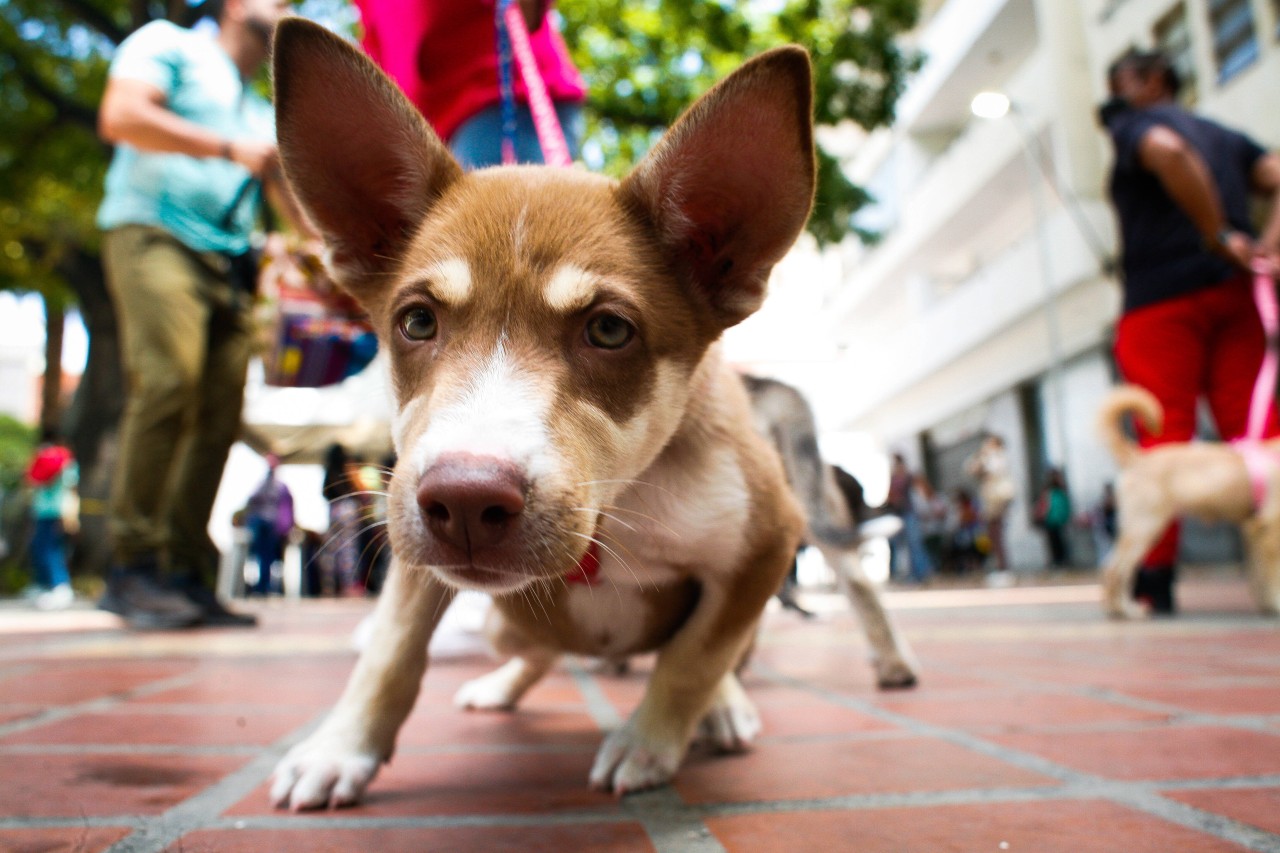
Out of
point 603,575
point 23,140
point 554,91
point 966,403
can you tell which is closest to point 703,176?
point 603,575

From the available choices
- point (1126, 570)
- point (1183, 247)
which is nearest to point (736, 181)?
point (1183, 247)

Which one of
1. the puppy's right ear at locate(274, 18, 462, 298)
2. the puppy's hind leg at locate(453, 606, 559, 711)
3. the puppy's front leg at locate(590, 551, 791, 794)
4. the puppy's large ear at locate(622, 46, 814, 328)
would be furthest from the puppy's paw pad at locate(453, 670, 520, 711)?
the puppy's large ear at locate(622, 46, 814, 328)

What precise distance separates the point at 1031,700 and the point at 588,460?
69.0 inches

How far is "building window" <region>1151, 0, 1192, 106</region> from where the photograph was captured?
15820 millimetres

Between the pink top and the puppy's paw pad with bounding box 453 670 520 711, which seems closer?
the puppy's paw pad with bounding box 453 670 520 711

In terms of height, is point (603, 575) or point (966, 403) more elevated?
point (966, 403)

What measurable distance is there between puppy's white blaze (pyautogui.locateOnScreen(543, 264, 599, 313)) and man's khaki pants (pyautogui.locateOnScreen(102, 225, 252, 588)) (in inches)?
142

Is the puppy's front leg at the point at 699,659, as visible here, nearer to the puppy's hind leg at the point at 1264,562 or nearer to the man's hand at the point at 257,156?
the man's hand at the point at 257,156

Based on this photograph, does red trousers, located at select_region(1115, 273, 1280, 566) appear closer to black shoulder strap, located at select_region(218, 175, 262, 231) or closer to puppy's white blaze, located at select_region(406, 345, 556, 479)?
black shoulder strap, located at select_region(218, 175, 262, 231)

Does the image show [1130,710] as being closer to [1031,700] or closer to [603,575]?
[1031,700]

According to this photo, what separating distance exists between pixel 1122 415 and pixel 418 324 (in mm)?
5457

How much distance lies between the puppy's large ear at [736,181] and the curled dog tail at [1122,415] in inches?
175

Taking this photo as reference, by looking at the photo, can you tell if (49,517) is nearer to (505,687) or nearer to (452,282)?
(505,687)

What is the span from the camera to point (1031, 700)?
257 cm
